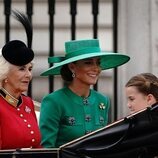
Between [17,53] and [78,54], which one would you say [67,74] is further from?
[17,53]

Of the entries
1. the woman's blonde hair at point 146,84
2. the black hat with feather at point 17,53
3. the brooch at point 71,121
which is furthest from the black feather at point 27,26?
the woman's blonde hair at point 146,84

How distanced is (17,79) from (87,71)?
45cm

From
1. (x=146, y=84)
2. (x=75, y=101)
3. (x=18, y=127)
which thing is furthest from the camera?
(x=146, y=84)

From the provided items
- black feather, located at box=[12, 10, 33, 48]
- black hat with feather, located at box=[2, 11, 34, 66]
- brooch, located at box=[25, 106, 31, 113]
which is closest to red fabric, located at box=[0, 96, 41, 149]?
brooch, located at box=[25, 106, 31, 113]

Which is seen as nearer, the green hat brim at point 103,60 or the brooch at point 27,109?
the brooch at point 27,109

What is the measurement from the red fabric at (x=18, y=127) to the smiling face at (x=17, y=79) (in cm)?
8

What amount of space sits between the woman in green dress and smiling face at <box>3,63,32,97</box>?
30cm

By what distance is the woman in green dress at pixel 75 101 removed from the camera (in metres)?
3.80

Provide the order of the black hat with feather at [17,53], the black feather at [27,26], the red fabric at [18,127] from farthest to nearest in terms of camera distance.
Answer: the black feather at [27,26] < the black hat with feather at [17,53] < the red fabric at [18,127]

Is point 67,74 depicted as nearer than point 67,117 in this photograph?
No

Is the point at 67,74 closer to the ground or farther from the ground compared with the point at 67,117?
farther from the ground

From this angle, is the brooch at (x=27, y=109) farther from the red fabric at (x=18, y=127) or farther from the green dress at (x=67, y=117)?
the green dress at (x=67, y=117)

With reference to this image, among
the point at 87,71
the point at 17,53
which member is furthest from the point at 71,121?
the point at 17,53

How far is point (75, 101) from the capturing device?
3900 mm
